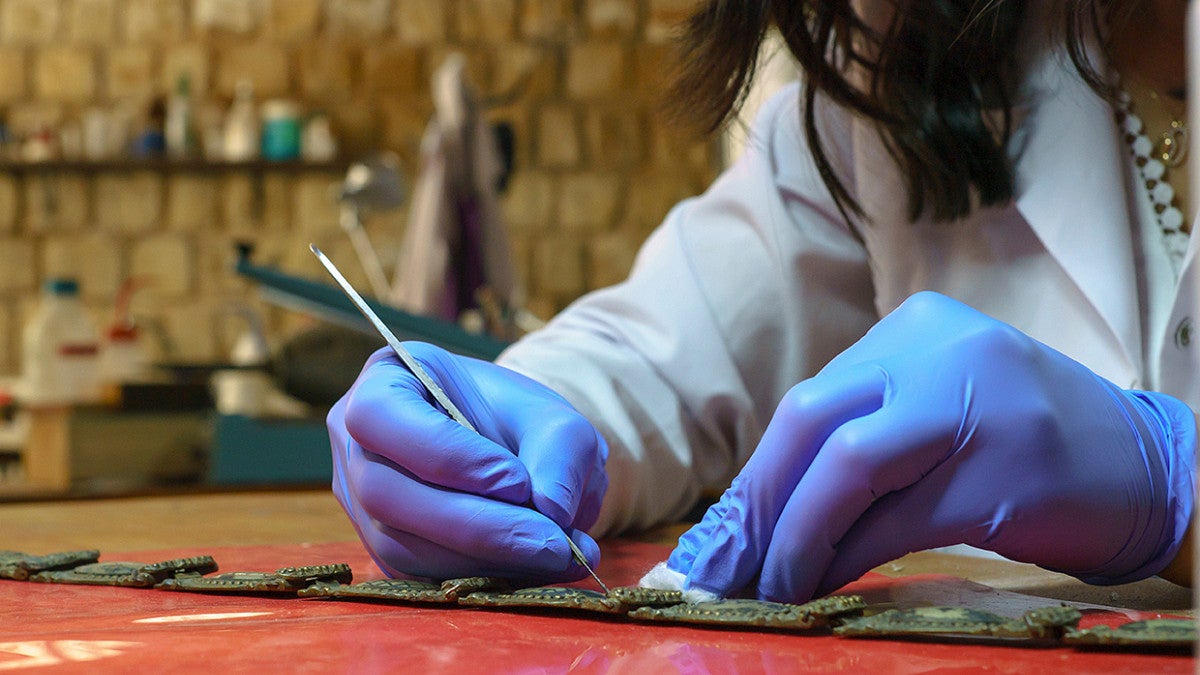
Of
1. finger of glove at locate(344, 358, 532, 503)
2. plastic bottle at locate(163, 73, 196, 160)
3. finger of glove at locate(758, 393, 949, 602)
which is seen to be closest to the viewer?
finger of glove at locate(758, 393, 949, 602)

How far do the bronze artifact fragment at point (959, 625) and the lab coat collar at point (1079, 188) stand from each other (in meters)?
0.41

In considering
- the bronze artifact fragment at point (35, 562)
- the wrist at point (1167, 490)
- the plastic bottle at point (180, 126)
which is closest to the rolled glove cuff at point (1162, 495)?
the wrist at point (1167, 490)

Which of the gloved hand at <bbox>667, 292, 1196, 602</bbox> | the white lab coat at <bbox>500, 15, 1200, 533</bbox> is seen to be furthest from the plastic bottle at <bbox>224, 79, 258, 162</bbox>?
the gloved hand at <bbox>667, 292, 1196, 602</bbox>

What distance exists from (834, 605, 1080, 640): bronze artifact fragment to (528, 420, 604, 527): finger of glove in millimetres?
215

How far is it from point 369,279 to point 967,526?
420cm

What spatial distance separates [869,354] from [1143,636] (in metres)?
0.20

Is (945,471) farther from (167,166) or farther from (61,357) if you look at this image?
(167,166)

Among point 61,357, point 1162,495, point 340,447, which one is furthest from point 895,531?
point 61,357

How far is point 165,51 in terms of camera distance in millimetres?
4625

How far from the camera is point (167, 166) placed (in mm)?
4590

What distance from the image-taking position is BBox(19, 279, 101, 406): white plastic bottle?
2.65 m

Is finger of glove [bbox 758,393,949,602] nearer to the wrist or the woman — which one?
the woman

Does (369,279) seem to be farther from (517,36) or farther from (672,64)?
(672,64)

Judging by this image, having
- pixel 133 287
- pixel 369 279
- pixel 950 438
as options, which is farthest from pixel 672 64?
pixel 133 287
